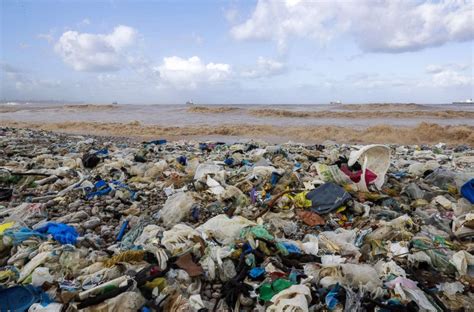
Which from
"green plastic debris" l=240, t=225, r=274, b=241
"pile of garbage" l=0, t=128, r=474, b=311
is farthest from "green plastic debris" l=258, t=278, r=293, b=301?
"green plastic debris" l=240, t=225, r=274, b=241


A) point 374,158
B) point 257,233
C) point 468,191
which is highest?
point 374,158

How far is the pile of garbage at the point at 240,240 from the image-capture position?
2.60 metres

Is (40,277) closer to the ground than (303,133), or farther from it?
farther from it

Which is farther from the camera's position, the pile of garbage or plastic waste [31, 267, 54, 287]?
plastic waste [31, 267, 54, 287]

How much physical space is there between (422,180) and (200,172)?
4056 mm

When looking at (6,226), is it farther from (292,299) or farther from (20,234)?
(292,299)

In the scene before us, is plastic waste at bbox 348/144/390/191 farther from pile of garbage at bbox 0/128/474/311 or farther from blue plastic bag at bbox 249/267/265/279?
blue plastic bag at bbox 249/267/265/279

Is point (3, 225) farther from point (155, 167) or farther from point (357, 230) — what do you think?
point (357, 230)

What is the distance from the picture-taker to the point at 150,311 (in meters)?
2.47

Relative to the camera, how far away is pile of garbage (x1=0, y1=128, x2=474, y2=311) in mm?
2600

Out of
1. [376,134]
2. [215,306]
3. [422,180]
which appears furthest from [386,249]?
[376,134]

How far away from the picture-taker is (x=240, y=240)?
3.45 m

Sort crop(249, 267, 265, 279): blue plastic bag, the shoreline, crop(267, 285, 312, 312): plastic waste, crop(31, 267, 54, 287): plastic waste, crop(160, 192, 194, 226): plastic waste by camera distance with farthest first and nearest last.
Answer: the shoreline < crop(160, 192, 194, 226): plastic waste < crop(249, 267, 265, 279): blue plastic bag < crop(31, 267, 54, 287): plastic waste < crop(267, 285, 312, 312): plastic waste

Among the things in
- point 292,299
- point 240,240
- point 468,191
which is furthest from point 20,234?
point 468,191
